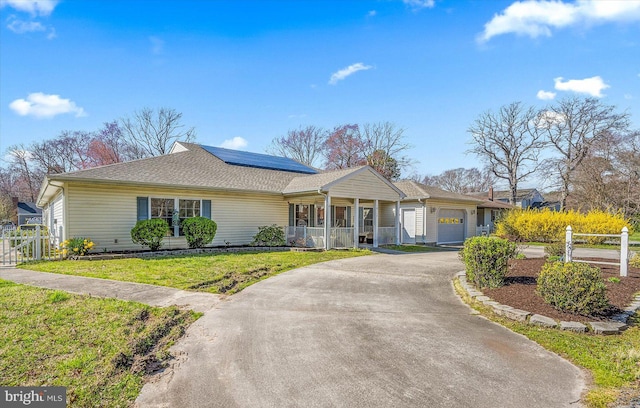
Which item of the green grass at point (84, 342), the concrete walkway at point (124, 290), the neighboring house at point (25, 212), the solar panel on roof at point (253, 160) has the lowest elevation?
the concrete walkway at point (124, 290)

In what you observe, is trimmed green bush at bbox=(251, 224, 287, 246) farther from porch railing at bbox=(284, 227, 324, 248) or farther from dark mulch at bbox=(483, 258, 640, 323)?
dark mulch at bbox=(483, 258, 640, 323)

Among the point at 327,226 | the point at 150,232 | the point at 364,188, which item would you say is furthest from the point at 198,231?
the point at 364,188

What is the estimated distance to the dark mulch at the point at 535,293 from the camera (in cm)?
532

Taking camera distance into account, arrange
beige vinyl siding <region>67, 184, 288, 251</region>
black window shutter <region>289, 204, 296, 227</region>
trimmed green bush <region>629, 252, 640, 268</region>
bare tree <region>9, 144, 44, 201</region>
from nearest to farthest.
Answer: trimmed green bush <region>629, 252, 640, 268</region>, beige vinyl siding <region>67, 184, 288, 251</region>, black window shutter <region>289, 204, 296, 227</region>, bare tree <region>9, 144, 44, 201</region>

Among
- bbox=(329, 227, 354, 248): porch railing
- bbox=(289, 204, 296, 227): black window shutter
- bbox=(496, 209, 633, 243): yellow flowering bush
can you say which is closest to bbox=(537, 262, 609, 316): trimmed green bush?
bbox=(329, 227, 354, 248): porch railing

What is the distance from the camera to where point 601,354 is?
3.93 metres

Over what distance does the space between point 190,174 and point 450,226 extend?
1622 centimetres

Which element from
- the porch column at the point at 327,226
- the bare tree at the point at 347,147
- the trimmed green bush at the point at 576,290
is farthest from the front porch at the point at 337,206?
the bare tree at the point at 347,147

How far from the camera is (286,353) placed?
12.9 feet

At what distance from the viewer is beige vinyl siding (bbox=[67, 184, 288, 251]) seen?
11898 millimetres

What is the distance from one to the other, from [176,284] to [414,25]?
1148cm

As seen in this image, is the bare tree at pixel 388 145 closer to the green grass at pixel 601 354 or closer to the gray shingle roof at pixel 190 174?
the gray shingle roof at pixel 190 174

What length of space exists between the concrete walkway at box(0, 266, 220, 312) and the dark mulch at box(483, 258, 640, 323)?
5.50 m

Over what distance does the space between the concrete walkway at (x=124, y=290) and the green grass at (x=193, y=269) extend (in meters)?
0.40
